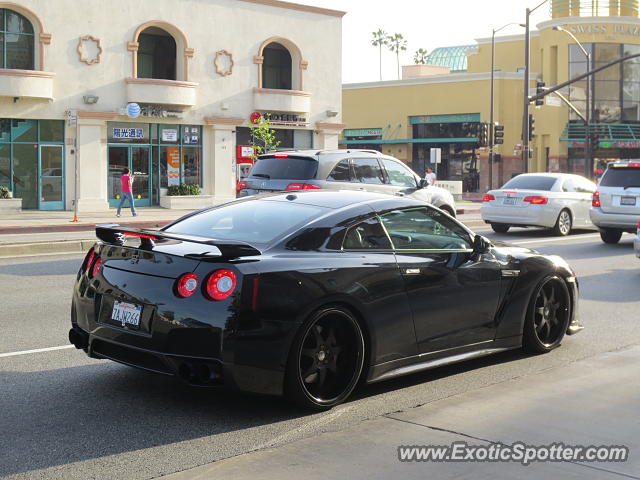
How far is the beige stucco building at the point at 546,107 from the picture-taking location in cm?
6306

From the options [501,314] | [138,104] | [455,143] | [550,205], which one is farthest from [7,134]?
[455,143]

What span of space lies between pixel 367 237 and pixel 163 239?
4.66 ft

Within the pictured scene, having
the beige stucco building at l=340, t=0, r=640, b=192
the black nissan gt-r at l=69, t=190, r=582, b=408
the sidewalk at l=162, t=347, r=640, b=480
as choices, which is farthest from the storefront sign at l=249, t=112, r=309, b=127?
the sidewalk at l=162, t=347, r=640, b=480

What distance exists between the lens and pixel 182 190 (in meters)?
37.0

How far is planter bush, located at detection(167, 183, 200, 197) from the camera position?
36.8 m

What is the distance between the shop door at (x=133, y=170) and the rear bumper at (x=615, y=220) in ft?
70.1

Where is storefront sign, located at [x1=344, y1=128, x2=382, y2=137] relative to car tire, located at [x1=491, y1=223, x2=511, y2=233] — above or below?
above

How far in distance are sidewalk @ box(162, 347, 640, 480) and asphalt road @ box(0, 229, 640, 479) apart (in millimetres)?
262

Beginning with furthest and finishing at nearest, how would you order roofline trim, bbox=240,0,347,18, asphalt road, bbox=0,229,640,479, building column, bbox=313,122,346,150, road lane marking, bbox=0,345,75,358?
building column, bbox=313,122,346,150
roofline trim, bbox=240,0,347,18
road lane marking, bbox=0,345,75,358
asphalt road, bbox=0,229,640,479

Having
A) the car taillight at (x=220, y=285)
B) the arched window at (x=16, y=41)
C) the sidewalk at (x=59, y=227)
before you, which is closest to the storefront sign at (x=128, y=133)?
the sidewalk at (x=59, y=227)

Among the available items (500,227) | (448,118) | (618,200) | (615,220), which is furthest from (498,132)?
(448,118)

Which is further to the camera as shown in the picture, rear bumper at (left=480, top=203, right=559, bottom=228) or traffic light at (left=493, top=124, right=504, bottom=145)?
traffic light at (left=493, top=124, right=504, bottom=145)

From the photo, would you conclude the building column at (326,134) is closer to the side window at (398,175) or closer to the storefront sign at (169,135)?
the storefront sign at (169,135)

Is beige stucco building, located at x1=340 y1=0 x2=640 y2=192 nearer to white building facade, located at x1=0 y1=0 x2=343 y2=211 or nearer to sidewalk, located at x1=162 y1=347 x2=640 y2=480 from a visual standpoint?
white building facade, located at x1=0 y1=0 x2=343 y2=211
